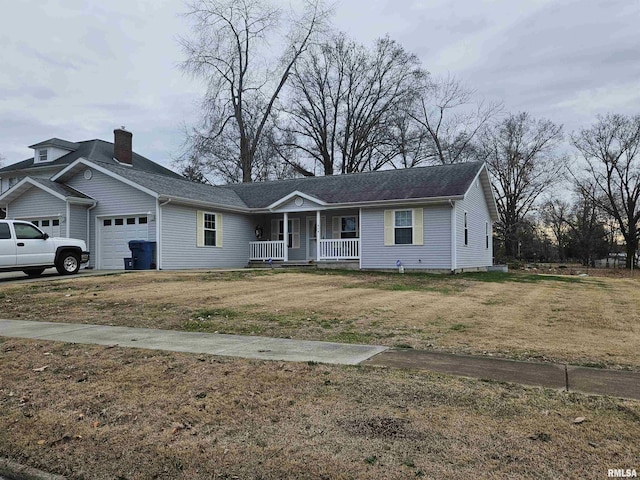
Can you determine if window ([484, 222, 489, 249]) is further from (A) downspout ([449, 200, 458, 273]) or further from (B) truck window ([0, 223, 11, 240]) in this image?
(B) truck window ([0, 223, 11, 240])

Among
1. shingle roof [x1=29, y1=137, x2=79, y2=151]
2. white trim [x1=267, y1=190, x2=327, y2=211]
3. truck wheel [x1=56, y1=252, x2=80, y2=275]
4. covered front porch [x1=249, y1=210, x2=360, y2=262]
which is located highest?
shingle roof [x1=29, y1=137, x2=79, y2=151]

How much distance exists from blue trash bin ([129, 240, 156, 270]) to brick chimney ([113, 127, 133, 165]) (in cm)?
1352

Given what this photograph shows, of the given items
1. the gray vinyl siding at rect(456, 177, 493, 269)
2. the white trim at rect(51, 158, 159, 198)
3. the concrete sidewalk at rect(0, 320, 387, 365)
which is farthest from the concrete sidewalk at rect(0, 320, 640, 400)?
the gray vinyl siding at rect(456, 177, 493, 269)

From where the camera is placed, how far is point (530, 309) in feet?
32.8

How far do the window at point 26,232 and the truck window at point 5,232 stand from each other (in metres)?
0.24

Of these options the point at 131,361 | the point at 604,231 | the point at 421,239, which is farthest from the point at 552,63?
the point at 604,231

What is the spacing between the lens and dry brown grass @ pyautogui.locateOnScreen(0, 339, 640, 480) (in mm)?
3070

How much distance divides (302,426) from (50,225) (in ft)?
68.2

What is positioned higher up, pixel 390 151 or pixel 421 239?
pixel 390 151

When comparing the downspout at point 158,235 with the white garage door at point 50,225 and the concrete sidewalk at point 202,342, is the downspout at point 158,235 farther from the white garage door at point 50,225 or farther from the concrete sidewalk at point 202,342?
the concrete sidewalk at point 202,342

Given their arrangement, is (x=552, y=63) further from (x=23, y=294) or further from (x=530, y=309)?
(x=23, y=294)

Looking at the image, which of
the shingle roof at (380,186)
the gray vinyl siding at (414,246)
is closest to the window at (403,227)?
the gray vinyl siding at (414,246)

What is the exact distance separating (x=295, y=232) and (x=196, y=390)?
19411 mm

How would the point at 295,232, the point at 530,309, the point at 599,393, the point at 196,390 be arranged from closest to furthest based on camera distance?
the point at 599,393, the point at 196,390, the point at 530,309, the point at 295,232
